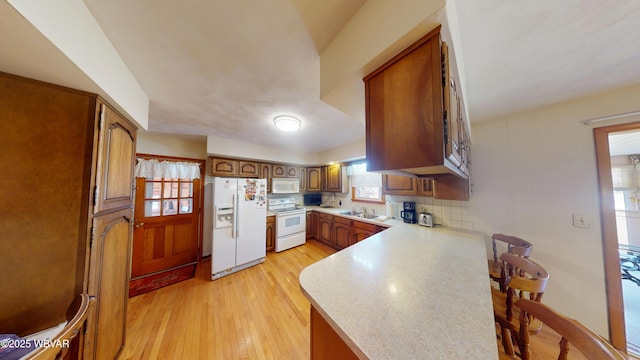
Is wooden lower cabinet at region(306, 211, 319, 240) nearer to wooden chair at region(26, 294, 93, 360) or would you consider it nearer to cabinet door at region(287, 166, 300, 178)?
cabinet door at region(287, 166, 300, 178)

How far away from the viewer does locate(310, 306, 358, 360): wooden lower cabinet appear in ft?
2.36

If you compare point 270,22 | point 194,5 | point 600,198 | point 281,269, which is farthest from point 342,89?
point 281,269

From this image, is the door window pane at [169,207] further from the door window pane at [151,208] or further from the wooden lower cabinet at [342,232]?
the wooden lower cabinet at [342,232]

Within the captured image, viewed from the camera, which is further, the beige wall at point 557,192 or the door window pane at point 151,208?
the door window pane at point 151,208

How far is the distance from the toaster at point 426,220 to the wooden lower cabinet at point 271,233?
2496mm

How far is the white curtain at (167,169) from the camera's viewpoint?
2561 millimetres

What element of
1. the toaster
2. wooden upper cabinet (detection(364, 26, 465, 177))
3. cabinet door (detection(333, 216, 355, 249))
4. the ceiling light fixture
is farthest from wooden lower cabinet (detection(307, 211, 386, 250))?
wooden upper cabinet (detection(364, 26, 465, 177))

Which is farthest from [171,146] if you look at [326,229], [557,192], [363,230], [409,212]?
[557,192]

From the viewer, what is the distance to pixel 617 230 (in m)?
1.68

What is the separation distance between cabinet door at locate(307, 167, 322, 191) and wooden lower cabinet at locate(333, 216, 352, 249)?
3.25 ft

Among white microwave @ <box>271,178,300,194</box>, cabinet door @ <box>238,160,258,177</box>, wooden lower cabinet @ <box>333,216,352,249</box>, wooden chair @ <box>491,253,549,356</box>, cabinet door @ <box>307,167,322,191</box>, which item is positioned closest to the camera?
wooden chair @ <box>491,253,549,356</box>

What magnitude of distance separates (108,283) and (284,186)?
2642mm

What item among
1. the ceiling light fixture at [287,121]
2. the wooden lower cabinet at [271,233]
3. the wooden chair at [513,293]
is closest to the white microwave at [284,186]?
the wooden lower cabinet at [271,233]

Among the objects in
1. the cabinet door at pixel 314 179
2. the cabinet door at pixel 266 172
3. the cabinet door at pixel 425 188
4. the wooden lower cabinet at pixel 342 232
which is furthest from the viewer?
the cabinet door at pixel 314 179
